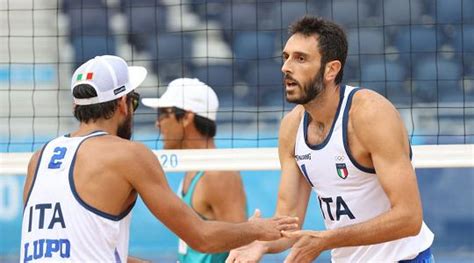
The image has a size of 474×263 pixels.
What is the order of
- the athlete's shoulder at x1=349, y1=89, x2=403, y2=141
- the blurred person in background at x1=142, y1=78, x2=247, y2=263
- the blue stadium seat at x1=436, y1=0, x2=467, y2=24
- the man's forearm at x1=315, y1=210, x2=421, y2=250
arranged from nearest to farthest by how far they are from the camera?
1. the man's forearm at x1=315, y1=210, x2=421, y2=250
2. the athlete's shoulder at x1=349, y1=89, x2=403, y2=141
3. the blurred person in background at x1=142, y1=78, x2=247, y2=263
4. the blue stadium seat at x1=436, y1=0, x2=467, y2=24

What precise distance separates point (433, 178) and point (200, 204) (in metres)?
4.11

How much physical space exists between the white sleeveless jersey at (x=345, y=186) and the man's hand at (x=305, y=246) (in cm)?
43

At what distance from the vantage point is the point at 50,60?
11930mm

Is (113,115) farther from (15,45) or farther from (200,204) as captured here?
(15,45)

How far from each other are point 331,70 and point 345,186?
59 centimetres

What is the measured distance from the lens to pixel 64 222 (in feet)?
14.9

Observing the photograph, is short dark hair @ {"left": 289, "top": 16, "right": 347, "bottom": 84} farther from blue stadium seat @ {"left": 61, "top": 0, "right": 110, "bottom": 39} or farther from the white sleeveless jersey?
blue stadium seat @ {"left": 61, "top": 0, "right": 110, "bottom": 39}

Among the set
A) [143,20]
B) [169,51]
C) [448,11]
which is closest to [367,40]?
[448,11]

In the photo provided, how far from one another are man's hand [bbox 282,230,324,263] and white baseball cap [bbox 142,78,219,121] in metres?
2.66

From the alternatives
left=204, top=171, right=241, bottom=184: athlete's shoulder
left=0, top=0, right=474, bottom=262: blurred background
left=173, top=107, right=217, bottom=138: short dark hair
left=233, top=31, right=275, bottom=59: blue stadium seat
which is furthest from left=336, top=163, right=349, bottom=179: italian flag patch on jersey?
left=233, top=31, right=275, bottom=59: blue stadium seat

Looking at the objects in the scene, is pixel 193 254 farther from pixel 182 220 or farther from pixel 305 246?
pixel 182 220

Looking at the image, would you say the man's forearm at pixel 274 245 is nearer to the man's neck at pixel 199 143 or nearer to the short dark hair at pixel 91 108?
the short dark hair at pixel 91 108

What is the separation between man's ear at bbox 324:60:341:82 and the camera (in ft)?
18.1

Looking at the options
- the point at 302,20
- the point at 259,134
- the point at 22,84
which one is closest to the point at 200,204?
the point at 302,20
